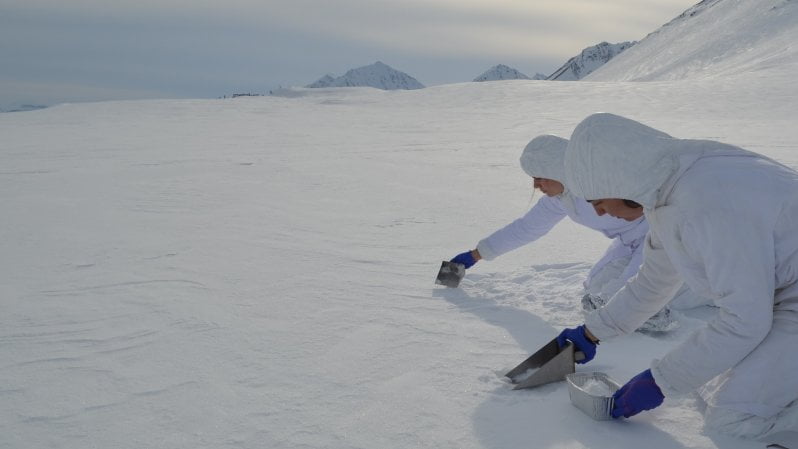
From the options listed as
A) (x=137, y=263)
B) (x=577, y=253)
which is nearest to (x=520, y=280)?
(x=577, y=253)

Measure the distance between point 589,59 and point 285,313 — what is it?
6089 inches

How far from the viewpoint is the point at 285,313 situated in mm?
3312

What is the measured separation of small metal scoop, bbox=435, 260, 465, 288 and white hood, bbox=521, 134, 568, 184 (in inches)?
33.2

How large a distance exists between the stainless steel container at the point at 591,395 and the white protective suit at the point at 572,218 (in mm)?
814

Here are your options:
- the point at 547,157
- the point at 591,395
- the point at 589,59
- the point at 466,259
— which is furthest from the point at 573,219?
the point at 589,59

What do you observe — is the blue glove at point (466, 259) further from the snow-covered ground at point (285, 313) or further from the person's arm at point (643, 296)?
the person's arm at point (643, 296)

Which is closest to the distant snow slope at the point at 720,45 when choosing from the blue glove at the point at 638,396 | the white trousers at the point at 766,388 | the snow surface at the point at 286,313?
the snow surface at the point at 286,313

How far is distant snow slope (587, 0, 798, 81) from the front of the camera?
30.2m

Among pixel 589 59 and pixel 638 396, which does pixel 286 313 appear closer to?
pixel 638 396

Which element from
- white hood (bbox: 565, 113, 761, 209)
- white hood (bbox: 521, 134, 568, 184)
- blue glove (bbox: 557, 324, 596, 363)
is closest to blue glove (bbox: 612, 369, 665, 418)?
blue glove (bbox: 557, 324, 596, 363)

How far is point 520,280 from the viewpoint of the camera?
391 centimetres

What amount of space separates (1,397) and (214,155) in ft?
26.1

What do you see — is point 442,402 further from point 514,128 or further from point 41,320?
point 514,128

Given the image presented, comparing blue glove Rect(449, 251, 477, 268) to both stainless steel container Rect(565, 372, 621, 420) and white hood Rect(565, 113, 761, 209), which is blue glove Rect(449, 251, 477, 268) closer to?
stainless steel container Rect(565, 372, 621, 420)
